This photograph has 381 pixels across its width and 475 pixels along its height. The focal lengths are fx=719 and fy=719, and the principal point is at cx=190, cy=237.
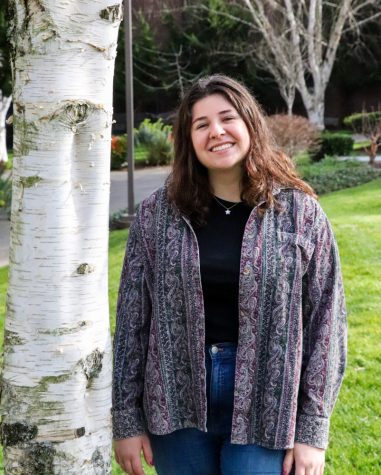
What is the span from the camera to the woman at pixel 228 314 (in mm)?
1947

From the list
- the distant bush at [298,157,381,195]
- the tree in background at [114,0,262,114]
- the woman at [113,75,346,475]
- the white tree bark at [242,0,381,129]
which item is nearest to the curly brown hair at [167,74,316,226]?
the woman at [113,75,346,475]

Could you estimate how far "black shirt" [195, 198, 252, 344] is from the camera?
1995 mm

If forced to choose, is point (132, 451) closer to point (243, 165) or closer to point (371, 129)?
point (243, 165)

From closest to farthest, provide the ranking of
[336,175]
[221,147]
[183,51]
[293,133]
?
[221,147], [336,175], [293,133], [183,51]

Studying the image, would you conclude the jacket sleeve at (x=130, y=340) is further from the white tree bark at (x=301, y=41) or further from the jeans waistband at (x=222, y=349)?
the white tree bark at (x=301, y=41)

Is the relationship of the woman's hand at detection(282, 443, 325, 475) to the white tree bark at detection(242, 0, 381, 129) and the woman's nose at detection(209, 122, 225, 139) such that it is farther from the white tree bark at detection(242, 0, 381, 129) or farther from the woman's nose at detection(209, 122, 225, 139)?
the white tree bark at detection(242, 0, 381, 129)

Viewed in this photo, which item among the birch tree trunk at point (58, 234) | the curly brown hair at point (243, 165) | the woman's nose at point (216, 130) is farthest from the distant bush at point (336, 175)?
the birch tree trunk at point (58, 234)

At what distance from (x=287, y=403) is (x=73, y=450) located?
1.90 feet

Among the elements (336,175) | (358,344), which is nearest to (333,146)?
(336,175)

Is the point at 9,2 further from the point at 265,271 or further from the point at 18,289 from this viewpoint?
the point at 265,271

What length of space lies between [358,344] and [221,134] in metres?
3.08

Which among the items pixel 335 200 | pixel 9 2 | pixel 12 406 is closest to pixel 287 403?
pixel 12 406

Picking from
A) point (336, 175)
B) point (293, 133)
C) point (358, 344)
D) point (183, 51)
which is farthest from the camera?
point (183, 51)

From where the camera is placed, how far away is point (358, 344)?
15.6ft
